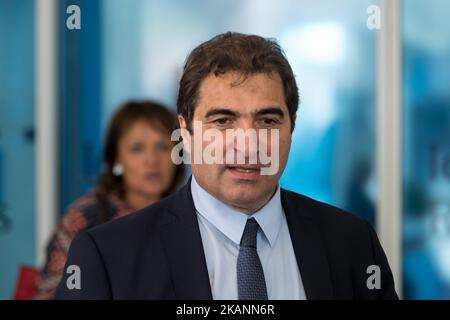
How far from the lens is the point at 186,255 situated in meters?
0.60

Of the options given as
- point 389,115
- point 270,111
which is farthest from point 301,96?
point 389,115

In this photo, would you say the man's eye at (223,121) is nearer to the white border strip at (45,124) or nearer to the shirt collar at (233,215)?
the shirt collar at (233,215)

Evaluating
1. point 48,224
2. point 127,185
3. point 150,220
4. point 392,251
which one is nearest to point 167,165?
point 127,185

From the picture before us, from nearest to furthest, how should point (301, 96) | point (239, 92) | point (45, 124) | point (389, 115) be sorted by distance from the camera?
point (239, 92) < point (301, 96) < point (389, 115) < point (45, 124)

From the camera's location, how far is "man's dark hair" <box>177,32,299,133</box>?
58 cm

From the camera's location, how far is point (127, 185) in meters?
1.12

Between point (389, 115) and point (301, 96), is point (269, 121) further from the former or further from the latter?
point (389, 115)

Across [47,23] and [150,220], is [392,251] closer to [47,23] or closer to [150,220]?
[150,220]

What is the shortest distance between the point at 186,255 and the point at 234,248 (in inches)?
1.9

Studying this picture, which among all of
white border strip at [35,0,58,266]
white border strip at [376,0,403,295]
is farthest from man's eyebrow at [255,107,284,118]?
white border strip at [35,0,58,266]

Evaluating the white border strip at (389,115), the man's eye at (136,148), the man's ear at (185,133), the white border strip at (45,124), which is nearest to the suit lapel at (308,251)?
the man's ear at (185,133)
